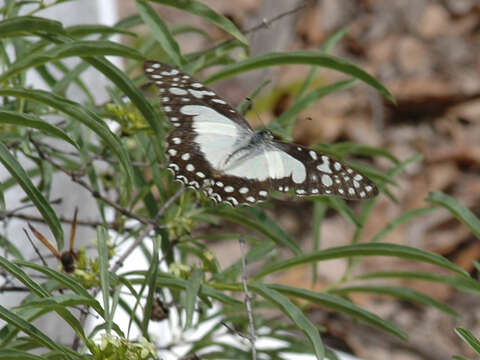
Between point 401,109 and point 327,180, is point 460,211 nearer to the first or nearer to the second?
point 327,180

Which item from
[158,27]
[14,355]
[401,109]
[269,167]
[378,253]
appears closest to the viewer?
[14,355]

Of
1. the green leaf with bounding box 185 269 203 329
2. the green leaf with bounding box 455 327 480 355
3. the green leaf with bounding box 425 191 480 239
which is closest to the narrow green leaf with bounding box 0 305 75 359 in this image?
the green leaf with bounding box 185 269 203 329

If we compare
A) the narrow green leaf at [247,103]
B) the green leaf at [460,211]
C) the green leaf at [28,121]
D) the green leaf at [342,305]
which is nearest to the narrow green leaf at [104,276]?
the green leaf at [28,121]

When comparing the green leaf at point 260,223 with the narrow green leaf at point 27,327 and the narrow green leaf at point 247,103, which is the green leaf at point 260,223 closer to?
the narrow green leaf at point 247,103

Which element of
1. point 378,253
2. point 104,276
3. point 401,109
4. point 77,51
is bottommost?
point 104,276

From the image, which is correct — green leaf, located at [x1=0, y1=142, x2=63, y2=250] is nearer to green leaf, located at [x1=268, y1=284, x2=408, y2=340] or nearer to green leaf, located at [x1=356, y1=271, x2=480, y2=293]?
green leaf, located at [x1=268, y1=284, x2=408, y2=340]

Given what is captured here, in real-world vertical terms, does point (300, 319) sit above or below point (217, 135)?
below

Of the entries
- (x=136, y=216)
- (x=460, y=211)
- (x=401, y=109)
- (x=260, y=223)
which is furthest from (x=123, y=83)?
(x=401, y=109)
